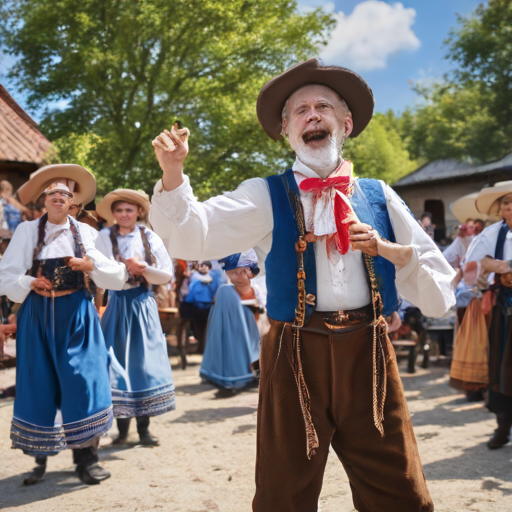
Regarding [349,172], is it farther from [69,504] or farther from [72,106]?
[72,106]

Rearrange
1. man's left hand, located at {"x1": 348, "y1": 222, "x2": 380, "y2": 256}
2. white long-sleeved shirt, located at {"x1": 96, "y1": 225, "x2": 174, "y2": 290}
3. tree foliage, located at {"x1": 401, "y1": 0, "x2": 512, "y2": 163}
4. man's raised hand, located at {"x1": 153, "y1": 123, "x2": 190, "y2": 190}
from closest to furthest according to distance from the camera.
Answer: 1. man's raised hand, located at {"x1": 153, "y1": 123, "x2": 190, "y2": 190}
2. man's left hand, located at {"x1": 348, "y1": 222, "x2": 380, "y2": 256}
3. white long-sleeved shirt, located at {"x1": 96, "y1": 225, "x2": 174, "y2": 290}
4. tree foliage, located at {"x1": 401, "y1": 0, "x2": 512, "y2": 163}

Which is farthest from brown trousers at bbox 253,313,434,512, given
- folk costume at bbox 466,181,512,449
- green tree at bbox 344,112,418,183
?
green tree at bbox 344,112,418,183

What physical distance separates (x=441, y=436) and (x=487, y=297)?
1.30m

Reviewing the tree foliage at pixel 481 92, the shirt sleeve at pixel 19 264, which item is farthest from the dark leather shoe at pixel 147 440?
the tree foliage at pixel 481 92

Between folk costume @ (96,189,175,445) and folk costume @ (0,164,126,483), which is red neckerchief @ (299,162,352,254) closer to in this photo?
folk costume @ (0,164,126,483)

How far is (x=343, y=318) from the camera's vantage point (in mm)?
2609

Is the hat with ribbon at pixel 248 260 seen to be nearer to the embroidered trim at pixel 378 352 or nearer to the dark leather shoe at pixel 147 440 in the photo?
the embroidered trim at pixel 378 352

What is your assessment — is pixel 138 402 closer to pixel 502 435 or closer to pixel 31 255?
pixel 31 255

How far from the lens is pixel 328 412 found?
2.63m

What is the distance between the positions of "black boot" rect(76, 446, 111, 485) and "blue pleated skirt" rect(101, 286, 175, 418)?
753mm

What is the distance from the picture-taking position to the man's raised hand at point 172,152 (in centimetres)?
229

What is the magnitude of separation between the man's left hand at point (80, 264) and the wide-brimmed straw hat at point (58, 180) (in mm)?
675

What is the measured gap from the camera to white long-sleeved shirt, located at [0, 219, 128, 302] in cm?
457

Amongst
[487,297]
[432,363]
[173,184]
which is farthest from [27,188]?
[432,363]
